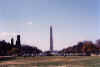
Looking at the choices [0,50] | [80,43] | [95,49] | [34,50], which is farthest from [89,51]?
[0,50]

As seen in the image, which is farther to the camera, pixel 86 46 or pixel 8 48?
pixel 86 46

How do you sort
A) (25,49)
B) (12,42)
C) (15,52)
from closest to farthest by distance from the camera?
1. (15,52)
2. (12,42)
3. (25,49)

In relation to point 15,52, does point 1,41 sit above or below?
above

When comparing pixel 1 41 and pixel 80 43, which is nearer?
pixel 1 41

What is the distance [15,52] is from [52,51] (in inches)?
1127

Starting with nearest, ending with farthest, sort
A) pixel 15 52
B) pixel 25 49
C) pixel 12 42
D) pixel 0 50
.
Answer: pixel 0 50 → pixel 15 52 → pixel 12 42 → pixel 25 49

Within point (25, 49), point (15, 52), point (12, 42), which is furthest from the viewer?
point (25, 49)

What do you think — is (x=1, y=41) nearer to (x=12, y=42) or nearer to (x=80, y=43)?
(x=12, y=42)

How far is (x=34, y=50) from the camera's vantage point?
141250 mm

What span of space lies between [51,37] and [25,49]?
2641 cm

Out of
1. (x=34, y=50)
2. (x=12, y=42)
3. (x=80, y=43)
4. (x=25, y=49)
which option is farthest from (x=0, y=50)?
(x=80, y=43)

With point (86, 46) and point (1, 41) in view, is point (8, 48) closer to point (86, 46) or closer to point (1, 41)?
point (1, 41)

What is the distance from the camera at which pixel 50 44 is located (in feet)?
401

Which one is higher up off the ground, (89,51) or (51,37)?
(51,37)
